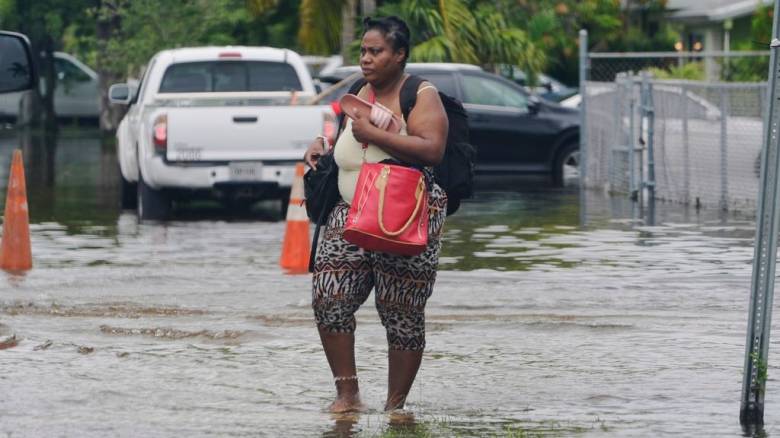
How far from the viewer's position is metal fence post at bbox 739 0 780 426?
23.9 ft

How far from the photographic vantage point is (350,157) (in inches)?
301

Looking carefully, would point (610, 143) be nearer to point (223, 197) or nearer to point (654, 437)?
point (223, 197)

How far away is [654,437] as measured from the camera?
7.18 meters

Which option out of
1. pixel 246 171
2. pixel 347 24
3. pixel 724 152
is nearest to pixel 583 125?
pixel 724 152

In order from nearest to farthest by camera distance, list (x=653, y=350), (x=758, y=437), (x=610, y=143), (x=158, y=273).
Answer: (x=758, y=437) → (x=653, y=350) → (x=158, y=273) → (x=610, y=143)

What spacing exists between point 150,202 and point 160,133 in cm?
91

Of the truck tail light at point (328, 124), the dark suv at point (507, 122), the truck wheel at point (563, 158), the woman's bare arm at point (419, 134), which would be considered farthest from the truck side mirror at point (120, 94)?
the woman's bare arm at point (419, 134)

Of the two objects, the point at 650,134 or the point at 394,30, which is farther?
the point at 650,134

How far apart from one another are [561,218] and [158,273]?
5972 mm

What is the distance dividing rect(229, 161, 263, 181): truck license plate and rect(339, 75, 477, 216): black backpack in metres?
10.1

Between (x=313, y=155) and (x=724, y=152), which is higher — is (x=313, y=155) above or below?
above

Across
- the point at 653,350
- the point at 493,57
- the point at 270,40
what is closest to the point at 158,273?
the point at 653,350

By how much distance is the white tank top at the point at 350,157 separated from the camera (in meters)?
7.61

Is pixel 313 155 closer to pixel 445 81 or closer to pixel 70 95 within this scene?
pixel 445 81
